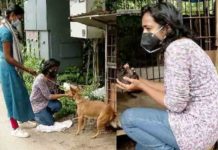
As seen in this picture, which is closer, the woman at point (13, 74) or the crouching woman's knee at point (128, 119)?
the crouching woman's knee at point (128, 119)

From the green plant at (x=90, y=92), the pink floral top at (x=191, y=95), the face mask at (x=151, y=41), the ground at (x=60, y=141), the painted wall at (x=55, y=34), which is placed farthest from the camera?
the painted wall at (x=55, y=34)

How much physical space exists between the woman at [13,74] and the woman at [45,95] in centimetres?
25

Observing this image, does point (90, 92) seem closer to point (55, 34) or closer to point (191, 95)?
point (55, 34)

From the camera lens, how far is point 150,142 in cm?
269

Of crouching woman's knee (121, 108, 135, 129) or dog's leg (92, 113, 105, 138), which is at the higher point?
crouching woman's knee (121, 108, 135, 129)

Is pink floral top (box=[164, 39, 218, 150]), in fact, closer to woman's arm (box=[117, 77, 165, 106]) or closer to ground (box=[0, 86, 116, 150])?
woman's arm (box=[117, 77, 165, 106])

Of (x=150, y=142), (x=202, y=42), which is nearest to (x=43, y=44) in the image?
(x=202, y=42)

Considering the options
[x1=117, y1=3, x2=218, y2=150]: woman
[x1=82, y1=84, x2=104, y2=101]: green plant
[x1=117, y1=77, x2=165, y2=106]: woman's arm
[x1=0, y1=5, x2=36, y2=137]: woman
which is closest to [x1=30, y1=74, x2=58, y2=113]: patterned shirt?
[x1=0, y1=5, x2=36, y2=137]: woman

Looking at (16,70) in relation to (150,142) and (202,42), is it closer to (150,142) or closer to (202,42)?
(202,42)

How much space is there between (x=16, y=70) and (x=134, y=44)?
1.83m

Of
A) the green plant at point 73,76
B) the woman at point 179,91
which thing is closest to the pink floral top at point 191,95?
the woman at point 179,91

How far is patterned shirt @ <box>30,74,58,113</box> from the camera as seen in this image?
520 cm

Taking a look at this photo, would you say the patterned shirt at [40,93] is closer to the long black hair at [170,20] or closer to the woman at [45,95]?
the woman at [45,95]

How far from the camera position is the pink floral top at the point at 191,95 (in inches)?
94.3
